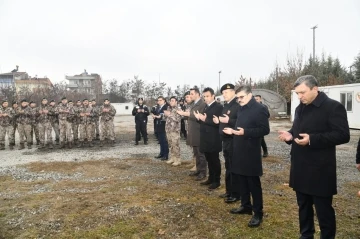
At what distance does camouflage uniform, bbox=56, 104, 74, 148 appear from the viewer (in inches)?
434

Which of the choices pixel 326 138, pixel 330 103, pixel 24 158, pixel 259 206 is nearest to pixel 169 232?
pixel 259 206

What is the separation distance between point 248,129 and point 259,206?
107 cm

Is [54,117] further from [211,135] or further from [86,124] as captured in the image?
[211,135]

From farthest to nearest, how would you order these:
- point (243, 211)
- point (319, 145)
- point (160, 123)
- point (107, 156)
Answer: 1. point (107, 156)
2. point (160, 123)
3. point (243, 211)
4. point (319, 145)

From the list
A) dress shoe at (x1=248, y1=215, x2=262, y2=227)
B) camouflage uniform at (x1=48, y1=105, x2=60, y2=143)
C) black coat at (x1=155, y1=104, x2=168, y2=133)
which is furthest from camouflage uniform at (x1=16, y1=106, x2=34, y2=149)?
dress shoe at (x1=248, y1=215, x2=262, y2=227)

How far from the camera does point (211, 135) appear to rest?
5.18 metres

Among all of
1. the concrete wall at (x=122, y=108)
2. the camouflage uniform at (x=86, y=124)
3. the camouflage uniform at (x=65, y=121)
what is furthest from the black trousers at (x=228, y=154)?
the concrete wall at (x=122, y=108)

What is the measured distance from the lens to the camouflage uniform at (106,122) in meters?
11.5

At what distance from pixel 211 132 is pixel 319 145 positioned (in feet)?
8.60

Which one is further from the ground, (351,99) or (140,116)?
(351,99)

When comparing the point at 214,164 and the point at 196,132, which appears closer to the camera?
the point at 214,164

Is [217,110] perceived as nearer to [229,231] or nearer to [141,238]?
[229,231]

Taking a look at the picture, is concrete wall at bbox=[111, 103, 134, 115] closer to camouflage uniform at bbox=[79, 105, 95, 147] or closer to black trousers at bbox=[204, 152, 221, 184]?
camouflage uniform at bbox=[79, 105, 95, 147]

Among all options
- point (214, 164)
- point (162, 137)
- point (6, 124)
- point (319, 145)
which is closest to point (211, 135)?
point (214, 164)
